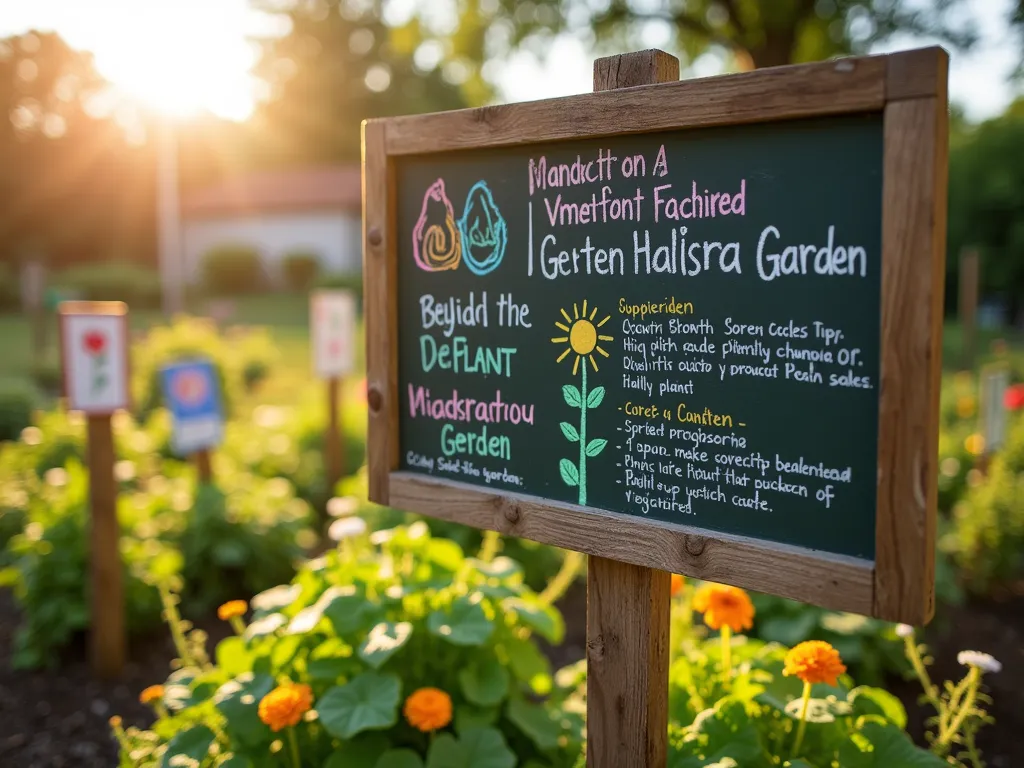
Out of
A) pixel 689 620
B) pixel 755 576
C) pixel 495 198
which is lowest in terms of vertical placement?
pixel 689 620

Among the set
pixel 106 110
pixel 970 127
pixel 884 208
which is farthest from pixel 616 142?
pixel 106 110

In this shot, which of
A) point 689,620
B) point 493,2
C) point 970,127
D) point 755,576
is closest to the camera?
point 755,576

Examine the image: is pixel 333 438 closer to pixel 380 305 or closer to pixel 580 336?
pixel 380 305

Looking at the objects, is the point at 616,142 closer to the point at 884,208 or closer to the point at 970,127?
the point at 884,208

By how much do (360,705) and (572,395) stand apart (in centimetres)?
89

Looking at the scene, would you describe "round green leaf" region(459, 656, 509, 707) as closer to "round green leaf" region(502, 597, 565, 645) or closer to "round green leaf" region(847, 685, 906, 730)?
"round green leaf" region(502, 597, 565, 645)

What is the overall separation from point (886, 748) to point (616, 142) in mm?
1374

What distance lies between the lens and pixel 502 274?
1.82 m

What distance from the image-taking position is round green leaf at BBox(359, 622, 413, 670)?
198 centimetres

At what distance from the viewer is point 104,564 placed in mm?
3316

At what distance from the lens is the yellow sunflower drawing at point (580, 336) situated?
1.68 metres

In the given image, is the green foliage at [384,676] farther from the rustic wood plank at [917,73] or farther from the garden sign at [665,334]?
the rustic wood plank at [917,73]

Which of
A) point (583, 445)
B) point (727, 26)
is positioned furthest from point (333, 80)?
point (583, 445)

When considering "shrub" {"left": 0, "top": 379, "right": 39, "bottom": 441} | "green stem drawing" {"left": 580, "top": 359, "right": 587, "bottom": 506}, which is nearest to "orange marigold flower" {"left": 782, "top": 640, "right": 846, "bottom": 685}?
"green stem drawing" {"left": 580, "top": 359, "right": 587, "bottom": 506}
